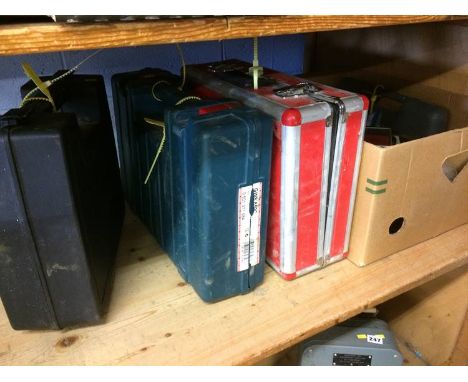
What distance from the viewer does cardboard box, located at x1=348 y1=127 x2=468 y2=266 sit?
66 cm

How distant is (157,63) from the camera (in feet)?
3.29

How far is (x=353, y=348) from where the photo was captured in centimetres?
90

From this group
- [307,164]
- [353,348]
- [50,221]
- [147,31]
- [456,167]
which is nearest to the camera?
[147,31]

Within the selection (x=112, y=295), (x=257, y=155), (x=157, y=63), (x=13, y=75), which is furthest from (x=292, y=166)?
(x=13, y=75)

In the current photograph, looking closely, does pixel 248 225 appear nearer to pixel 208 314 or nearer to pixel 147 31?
pixel 208 314

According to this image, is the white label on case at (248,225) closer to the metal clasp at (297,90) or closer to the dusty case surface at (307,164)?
the dusty case surface at (307,164)

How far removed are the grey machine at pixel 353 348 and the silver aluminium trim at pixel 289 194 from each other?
32 cm

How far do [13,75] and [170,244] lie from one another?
20.4 inches

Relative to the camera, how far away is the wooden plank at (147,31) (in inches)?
13.8

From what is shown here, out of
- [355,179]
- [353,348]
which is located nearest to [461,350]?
[353,348]

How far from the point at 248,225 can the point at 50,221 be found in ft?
0.89

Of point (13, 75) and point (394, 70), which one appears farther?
point (394, 70)
